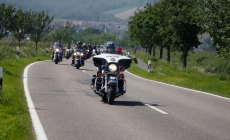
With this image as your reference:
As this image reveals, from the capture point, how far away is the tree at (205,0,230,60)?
25.5m

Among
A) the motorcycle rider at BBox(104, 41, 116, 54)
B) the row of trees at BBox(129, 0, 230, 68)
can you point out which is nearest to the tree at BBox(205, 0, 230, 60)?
the row of trees at BBox(129, 0, 230, 68)

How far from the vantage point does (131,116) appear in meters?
9.16

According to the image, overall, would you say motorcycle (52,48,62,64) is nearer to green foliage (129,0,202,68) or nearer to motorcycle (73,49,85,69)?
motorcycle (73,49,85,69)

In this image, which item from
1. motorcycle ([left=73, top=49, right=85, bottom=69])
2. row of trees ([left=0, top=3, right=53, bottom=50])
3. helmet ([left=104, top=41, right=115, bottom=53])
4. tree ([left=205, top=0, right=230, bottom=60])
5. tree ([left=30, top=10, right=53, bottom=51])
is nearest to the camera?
helmet ([left=104, top=41, right=115, bottom=53])

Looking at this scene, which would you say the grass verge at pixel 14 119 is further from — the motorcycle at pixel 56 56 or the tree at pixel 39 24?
the tree at pixel 39 24

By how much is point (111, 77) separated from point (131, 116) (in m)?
2.12

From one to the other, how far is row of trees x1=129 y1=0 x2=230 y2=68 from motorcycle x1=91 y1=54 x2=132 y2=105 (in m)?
12.5

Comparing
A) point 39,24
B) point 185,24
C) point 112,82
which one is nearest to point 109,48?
point 112,82

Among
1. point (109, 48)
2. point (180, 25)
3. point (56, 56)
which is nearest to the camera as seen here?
point (109, 48)

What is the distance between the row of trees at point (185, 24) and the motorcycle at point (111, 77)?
12459mm

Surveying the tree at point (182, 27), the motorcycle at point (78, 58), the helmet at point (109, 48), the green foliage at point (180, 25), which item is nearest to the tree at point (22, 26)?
the green foliage at point (180, 25)

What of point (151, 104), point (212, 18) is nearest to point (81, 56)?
point (212, 18)

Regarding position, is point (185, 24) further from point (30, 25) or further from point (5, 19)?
point (30, 25)

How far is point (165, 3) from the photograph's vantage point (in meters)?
42.0
